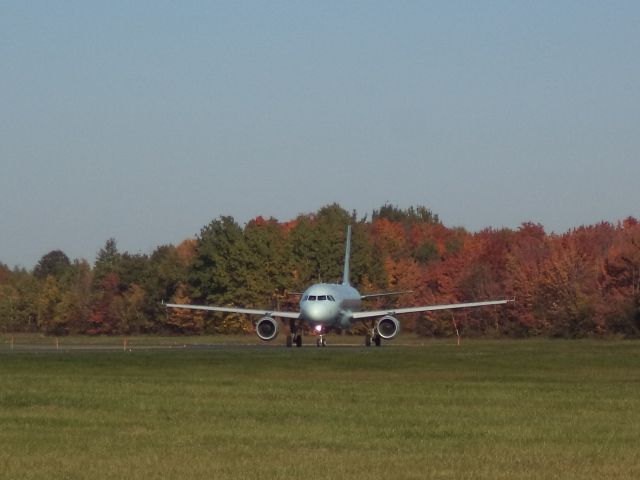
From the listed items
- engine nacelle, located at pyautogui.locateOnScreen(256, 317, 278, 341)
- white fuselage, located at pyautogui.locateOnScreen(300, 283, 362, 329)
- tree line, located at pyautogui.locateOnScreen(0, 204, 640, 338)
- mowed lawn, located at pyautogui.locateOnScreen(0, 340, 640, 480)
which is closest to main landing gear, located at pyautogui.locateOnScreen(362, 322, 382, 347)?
white fuselage, located at pyautogui.locateOnScreen(300, 283, 362, 329)

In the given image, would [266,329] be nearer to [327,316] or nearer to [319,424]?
[327,316]

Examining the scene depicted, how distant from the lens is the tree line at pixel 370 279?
340 feet

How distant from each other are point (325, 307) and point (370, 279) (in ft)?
216

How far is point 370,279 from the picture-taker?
5468 inches

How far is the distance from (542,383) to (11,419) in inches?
609

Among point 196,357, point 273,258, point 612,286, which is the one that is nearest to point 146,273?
point 273,258

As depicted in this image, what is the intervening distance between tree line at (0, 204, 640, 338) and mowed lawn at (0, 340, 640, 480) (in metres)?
59.0

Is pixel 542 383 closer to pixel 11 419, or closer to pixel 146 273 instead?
pixel 11 419

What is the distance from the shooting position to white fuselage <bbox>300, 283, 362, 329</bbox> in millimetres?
73312

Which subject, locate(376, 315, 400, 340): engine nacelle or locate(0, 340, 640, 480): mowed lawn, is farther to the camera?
locate(376, 315, 400, 340): engine nacelle

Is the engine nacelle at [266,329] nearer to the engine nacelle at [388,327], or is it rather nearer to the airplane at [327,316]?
the airplane at [327,316]

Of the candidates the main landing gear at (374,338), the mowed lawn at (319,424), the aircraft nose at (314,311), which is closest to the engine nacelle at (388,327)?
the main landing gear at (374,338)

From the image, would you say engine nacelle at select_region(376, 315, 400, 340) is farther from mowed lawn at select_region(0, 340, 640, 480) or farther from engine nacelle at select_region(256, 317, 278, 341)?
mowed lawn at select_region(0, 340, 640, 480)

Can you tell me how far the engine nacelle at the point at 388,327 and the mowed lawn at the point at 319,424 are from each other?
1291 inches
